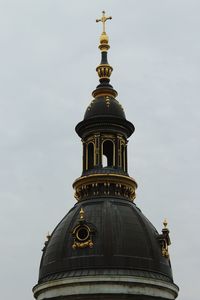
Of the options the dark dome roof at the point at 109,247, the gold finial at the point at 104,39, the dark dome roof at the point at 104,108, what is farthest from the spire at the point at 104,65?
the dark dome roof at the point at 109,247

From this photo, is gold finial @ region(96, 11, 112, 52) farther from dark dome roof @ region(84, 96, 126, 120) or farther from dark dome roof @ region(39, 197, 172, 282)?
dark dome roof @ region(39, 197, 172, 282)

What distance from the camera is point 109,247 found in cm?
5453

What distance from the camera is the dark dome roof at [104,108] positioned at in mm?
63250

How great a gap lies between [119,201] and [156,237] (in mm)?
4070

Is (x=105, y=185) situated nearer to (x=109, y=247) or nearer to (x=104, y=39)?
(x=109, y=247)

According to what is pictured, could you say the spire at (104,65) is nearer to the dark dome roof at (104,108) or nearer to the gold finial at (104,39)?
the gold finial at (104,39)

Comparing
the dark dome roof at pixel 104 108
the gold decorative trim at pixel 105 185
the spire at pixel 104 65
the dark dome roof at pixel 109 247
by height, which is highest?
the spire at pixel 104 65

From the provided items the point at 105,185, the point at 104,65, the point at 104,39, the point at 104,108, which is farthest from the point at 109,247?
the point at 104,39

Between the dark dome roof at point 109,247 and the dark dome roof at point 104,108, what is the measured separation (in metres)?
7.98

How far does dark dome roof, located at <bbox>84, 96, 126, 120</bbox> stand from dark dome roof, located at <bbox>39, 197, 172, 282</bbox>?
7978mm

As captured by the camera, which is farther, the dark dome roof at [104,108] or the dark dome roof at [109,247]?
the dark dome roof at [104,108]

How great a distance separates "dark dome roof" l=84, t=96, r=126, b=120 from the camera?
63250mm

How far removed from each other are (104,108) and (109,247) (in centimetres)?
1369

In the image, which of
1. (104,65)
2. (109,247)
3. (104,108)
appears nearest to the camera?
(109,247)
